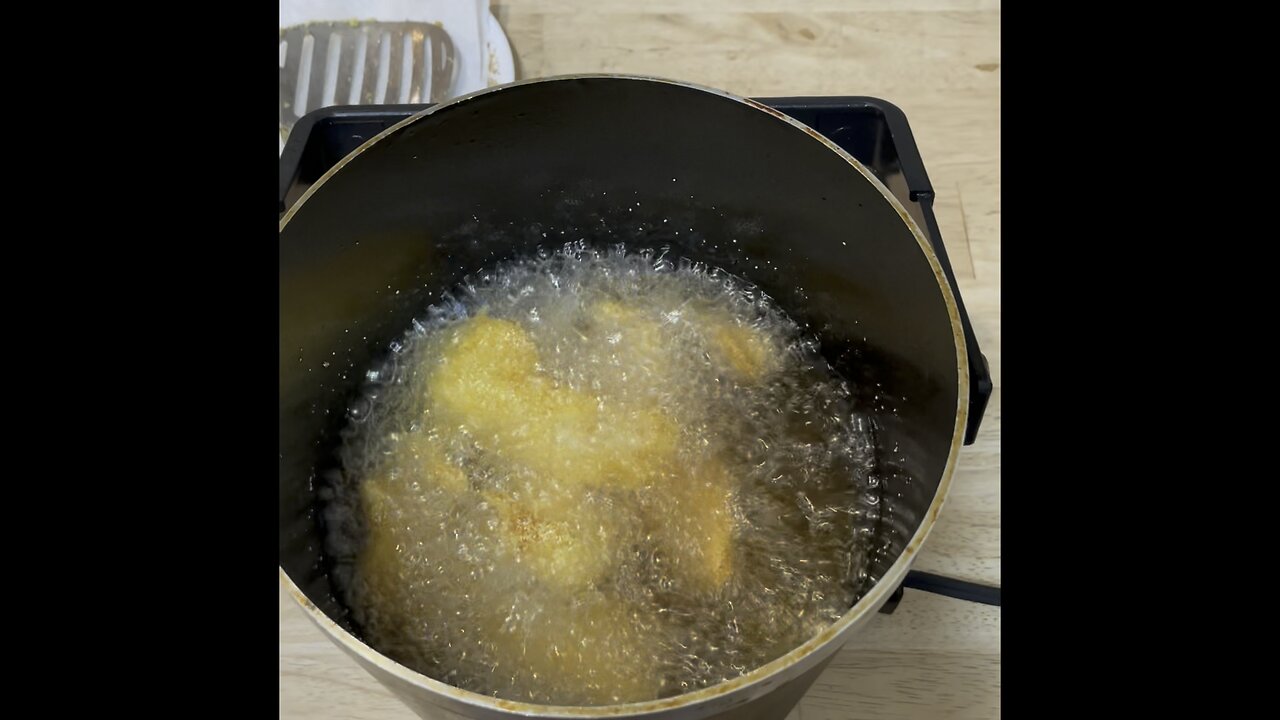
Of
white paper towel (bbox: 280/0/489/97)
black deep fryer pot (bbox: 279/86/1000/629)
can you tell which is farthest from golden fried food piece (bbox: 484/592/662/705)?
white paper towel (bbox: 280/0/489/97)

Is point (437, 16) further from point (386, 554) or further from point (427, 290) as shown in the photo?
point (386, 554)

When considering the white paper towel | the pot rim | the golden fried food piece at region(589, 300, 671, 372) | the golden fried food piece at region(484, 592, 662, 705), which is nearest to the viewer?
the pot rim

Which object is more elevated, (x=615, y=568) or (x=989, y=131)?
(x=989, y=131)

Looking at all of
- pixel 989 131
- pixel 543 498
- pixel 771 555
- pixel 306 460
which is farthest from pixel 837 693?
pixel 989 131

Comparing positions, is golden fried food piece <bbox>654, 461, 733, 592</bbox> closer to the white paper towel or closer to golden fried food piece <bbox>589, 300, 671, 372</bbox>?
golden fried food piece <bbox>589, 300, 671, 372</bbox>

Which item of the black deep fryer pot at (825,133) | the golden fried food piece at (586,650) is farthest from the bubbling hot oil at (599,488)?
the black deep fryer pot at (825,133)

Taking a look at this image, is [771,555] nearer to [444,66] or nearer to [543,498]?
[543,498]
